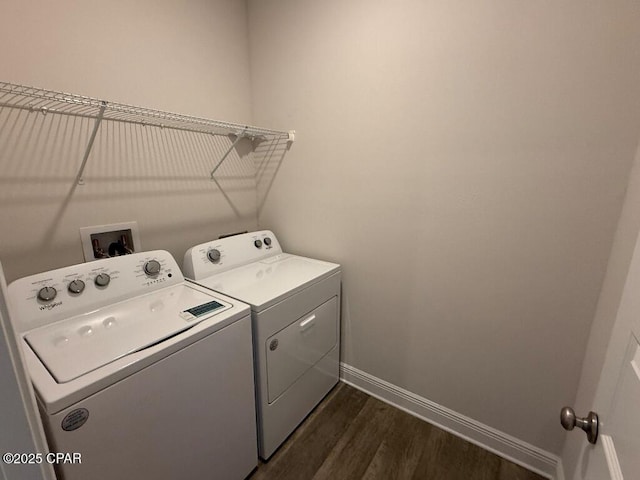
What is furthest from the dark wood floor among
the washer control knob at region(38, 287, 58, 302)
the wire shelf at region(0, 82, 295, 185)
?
the wire shelf at region(0, 82, 295, 185)

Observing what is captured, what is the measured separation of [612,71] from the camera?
3.29 ft

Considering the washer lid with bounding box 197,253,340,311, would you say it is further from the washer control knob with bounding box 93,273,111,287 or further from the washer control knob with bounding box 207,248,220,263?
the washer control knob with bounding box 93,273,111,287

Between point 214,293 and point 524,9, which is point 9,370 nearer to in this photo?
point 214,293

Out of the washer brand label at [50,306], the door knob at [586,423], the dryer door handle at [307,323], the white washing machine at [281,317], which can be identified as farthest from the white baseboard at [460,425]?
the washer brand label at [50,306]

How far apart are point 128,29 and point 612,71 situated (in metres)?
2.02

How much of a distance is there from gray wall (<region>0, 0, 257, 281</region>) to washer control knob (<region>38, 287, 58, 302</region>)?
0.25 m

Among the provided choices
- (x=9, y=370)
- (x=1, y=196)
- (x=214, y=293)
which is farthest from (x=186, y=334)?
(x=1, y=196)

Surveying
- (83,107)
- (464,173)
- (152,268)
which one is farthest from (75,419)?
(464,173)

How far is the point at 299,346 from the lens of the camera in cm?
152

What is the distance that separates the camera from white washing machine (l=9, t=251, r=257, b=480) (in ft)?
2.60

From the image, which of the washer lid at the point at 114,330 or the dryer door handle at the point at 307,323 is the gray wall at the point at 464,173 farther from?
the washer lid at the point at 114,330

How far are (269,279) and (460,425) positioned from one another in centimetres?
131

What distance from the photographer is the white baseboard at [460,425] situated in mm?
1356

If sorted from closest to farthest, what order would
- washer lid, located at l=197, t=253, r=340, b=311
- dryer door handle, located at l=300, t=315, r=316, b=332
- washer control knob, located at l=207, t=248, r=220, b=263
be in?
washer lid, located at l=197, t=253, r=340, b=311
dryer door handle, located at l=300, t=315, r=316, b=332
washer control knob, located at l=207, t=248, r=220, b=263
